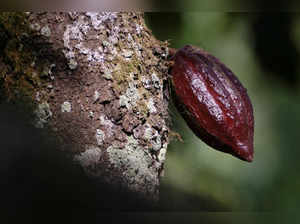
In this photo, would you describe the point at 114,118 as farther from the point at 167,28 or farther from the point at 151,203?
the point at 167,28

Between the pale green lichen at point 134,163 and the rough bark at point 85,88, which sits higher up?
the rough bark at point 85,88

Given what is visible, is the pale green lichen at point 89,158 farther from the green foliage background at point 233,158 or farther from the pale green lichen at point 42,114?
the green foliage background at point 233,158

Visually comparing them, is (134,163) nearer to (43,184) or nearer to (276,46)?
(43,184)

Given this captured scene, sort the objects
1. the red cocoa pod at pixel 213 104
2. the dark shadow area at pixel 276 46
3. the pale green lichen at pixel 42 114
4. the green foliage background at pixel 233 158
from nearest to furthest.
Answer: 1. the pale green lichen at pixel 42 114
2. the red cocoa pod at pixel 213 104
3. the green foliage background at pixel 233 158
4. the dark shadow area at pixel 276 46

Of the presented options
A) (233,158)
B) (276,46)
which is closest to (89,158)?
(233,158)

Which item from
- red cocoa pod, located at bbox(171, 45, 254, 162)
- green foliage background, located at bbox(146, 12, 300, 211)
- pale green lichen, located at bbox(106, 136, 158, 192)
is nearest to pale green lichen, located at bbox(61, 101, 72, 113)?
pale green lichen, located at bbox(106, 136, 158, 192)

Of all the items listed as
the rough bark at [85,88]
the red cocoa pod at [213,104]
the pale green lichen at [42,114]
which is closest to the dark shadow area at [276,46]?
the red cocoa pod at [213,104]

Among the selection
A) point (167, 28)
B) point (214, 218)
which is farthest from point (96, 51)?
point (167, 28)
